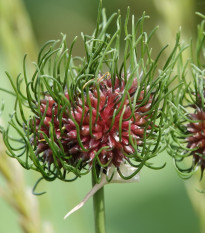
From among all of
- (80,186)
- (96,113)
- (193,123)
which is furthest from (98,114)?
(80,186)

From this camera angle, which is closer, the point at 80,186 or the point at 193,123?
the point at 193,123

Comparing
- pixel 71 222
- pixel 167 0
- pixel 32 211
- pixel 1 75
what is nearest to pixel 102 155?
pixel 32 211

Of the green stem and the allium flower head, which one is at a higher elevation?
the allium flower head

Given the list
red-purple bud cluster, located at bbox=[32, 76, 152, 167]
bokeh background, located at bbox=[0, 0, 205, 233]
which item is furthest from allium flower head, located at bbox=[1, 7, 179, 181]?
bokeh background, located at bbox=[0, 0, 205, 233]

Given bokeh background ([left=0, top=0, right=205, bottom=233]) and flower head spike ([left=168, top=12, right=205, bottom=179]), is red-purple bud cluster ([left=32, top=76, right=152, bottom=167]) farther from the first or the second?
bokeh background ([left=0, top=0, right=205, bottom=233])

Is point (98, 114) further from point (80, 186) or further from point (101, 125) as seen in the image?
point (80, 186)
